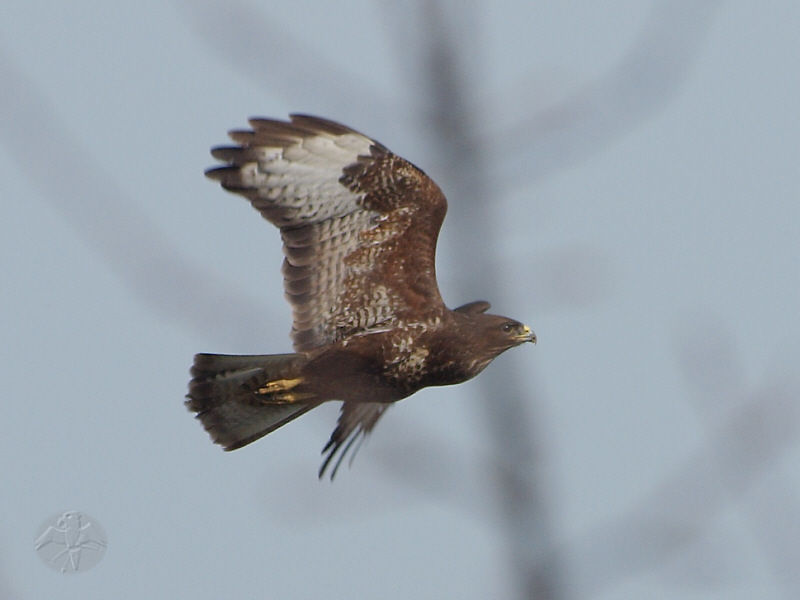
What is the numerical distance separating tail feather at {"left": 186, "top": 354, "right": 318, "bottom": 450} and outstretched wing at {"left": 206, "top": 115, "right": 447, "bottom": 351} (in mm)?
351

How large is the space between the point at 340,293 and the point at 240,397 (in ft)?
2.99

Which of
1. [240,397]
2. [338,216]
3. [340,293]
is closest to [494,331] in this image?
[340,293]

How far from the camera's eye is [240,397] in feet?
24.3

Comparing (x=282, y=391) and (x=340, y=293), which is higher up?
(x=340, y=293)

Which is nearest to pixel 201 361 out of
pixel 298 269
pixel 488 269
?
pixel 298 269

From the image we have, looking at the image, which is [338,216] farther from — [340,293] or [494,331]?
[494,331]

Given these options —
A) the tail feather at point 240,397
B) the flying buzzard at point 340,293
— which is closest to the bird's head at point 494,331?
the flying buzzard at point 340,293

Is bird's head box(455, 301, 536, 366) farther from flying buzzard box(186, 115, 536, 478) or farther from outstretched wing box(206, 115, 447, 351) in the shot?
outstretched wing box(206, 115, 447, 351)

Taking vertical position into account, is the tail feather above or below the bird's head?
Result: below

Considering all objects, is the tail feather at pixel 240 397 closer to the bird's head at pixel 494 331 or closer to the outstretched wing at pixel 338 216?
the outstretched wing at pixel 338 216

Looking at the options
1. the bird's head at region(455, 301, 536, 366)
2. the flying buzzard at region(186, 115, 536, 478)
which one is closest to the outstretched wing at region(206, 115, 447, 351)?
the flying buzzard at region(186, 115, 536, 478)

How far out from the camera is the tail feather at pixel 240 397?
7238 millimetres

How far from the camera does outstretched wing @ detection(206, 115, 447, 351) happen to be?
7.39 metres

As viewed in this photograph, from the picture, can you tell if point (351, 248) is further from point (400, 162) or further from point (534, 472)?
point (534, 472)
